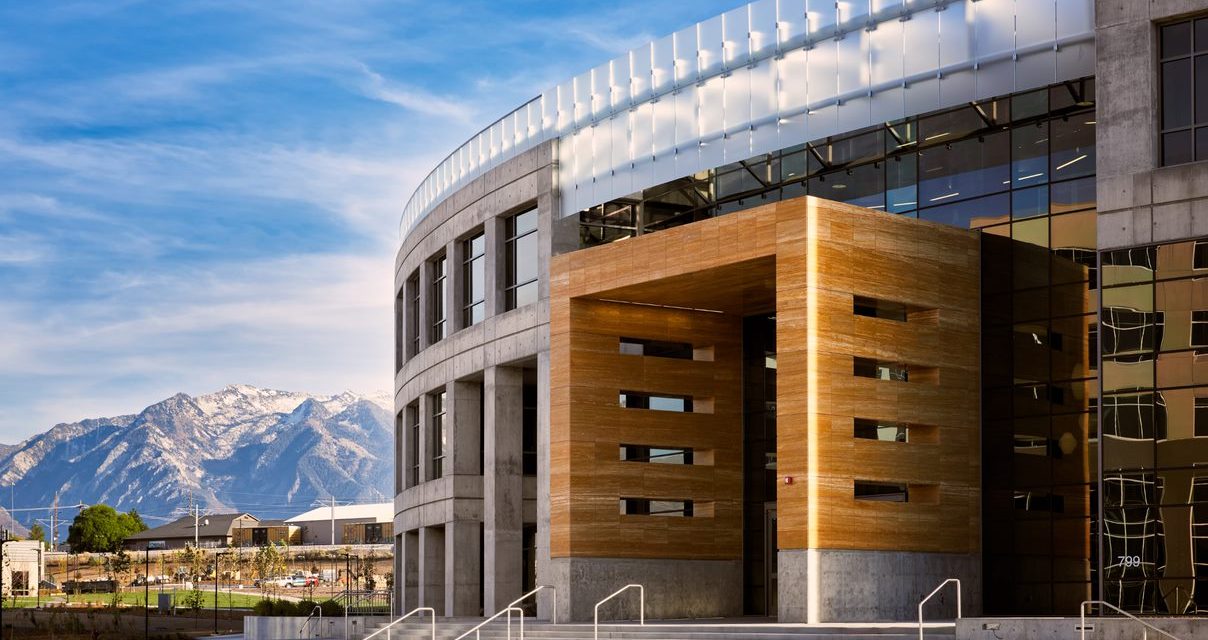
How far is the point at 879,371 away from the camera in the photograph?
3422 cm

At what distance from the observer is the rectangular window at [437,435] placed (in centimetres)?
5409

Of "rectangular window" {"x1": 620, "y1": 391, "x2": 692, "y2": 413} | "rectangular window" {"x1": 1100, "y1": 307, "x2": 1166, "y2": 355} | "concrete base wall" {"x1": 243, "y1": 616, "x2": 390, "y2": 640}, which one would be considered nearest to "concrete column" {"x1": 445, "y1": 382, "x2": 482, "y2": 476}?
"concrete base wall" {"x1": 243, "y1": 616, "x2": 390, "y2": 640}

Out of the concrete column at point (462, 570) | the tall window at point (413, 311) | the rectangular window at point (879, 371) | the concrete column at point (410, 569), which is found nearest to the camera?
the rectangular window at point (879, 371)

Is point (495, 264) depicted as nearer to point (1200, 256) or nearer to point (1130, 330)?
point (1130, 330)

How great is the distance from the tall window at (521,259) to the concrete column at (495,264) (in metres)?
0.20

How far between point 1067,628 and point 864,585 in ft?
25.7

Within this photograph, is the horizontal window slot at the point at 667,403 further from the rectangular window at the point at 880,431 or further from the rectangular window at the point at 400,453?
the rectangular window at the point at 400,453

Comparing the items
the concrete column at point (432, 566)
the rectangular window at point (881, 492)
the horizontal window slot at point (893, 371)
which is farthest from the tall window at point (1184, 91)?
the concrete column at point (432, 566)

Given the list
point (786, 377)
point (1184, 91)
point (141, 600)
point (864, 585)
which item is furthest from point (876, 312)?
point (141, 600)

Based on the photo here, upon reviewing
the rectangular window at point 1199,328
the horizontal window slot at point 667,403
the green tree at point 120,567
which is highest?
the rectangular window at point 1199,328

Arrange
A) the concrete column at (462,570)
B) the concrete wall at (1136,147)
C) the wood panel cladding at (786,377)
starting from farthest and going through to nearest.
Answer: the concrete column at (462,570)
the wood panel cladding at (786,377)
the concrete wall at (1136,147)

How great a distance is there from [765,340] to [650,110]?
741cm

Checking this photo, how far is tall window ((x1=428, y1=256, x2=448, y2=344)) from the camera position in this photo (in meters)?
54.3

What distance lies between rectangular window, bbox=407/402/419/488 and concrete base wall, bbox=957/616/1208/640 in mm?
35934
